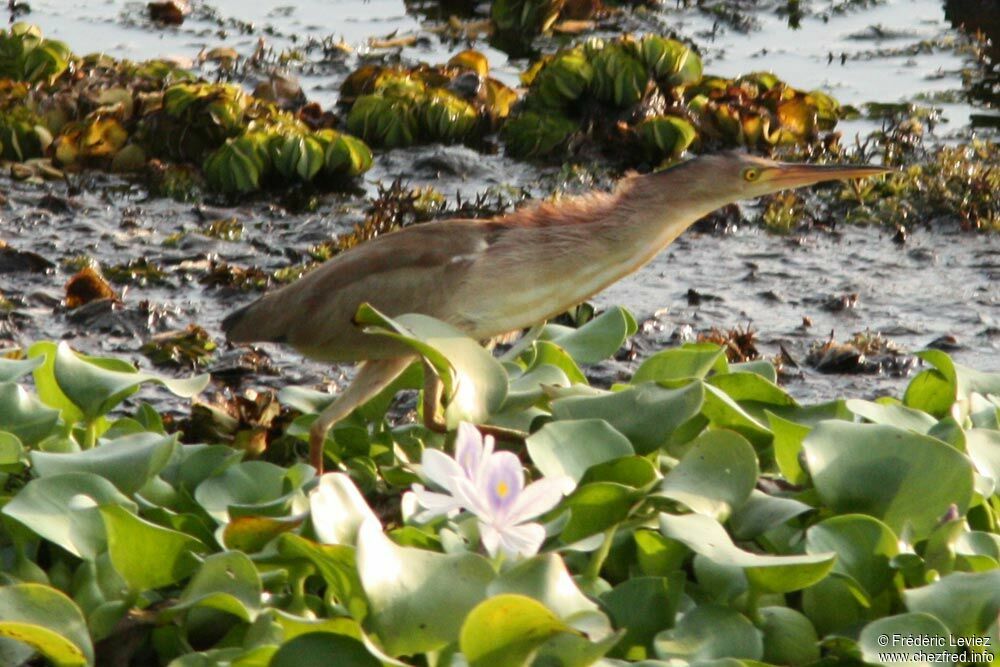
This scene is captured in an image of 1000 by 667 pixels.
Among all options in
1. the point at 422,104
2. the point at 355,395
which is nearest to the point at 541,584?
the point at 355,395

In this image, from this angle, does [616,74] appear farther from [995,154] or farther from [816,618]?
[816,618]

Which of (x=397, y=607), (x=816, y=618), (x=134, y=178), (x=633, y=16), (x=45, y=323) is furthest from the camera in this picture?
(x=633, y=16)

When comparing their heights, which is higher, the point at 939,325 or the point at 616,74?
the point at 616,74

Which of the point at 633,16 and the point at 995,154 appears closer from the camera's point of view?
the point at 995,154

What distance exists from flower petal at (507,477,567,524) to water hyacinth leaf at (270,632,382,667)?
279 mm

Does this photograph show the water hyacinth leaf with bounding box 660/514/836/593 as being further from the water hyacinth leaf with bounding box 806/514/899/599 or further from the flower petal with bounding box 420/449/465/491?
the flower petal with bounding box 420/449/465/491

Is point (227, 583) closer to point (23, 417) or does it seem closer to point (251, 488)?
point (251, 488)

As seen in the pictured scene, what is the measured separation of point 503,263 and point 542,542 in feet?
3.19

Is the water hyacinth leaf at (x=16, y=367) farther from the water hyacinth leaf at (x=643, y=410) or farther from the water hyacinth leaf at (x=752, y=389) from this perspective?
the water hyacinth leaf at (x=752, y=389)

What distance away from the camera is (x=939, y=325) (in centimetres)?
471

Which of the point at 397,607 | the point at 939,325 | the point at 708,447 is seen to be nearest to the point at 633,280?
the point at 939,325

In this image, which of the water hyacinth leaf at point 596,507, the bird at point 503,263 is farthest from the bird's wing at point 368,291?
the water hyacinth leaf at point 596,507

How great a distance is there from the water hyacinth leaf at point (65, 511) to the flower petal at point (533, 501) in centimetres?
70

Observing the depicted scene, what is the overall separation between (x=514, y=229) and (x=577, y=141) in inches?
109
